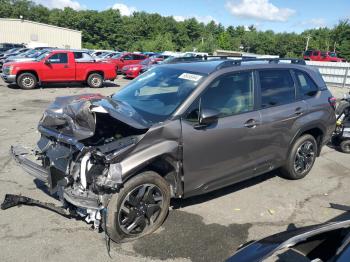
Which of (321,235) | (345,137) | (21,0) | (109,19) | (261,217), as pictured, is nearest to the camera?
(321,235)

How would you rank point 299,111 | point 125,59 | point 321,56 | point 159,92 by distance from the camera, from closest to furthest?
point 159,92 → point 299,111 → point 125,59 → point 321,56

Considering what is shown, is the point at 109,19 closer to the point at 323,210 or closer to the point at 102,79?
the point at 102,79

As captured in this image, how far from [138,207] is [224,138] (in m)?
1.36

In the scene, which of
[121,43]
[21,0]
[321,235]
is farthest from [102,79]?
[21,0]

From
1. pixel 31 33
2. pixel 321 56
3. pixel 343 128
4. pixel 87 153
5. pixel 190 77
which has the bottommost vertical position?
pixel 343 128

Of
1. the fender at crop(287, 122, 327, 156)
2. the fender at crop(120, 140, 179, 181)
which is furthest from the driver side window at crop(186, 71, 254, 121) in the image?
the fender at crop(287, 122, 327, 156)

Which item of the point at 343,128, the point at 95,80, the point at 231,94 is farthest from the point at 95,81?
the point at 231,94

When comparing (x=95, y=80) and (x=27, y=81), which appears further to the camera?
(x=95, y=80)

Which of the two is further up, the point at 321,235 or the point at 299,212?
the point at 321,235

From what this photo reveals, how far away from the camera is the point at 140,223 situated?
4.17 meters

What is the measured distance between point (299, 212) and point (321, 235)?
89.4 inches

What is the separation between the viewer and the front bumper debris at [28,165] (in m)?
4.41

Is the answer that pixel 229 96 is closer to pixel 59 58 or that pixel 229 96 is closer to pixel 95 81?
pixel 59 58

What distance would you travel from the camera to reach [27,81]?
1662 centimetres
